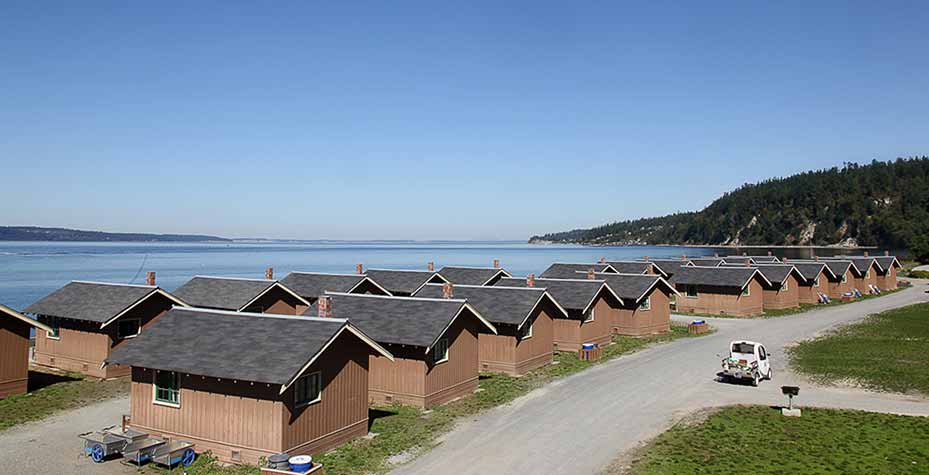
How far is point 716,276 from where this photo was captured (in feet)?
208

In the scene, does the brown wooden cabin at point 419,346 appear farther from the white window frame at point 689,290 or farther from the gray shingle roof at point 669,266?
the gray shingle roof at point 669,266

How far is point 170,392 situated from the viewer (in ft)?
71.4

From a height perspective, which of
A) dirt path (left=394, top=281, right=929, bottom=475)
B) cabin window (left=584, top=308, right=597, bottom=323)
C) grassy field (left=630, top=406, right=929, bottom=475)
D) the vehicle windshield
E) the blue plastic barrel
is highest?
cabin window (left=584, top=308, right=597, bottom=323)

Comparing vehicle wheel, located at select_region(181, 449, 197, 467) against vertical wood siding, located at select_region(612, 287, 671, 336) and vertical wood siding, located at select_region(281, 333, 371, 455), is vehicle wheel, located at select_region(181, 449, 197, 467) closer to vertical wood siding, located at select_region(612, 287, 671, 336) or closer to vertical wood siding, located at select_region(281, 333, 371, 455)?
vertical wood siding, located at select_region(281, 333, 371, 455)

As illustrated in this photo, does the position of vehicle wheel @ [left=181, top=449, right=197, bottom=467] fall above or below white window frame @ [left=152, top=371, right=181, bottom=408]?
below

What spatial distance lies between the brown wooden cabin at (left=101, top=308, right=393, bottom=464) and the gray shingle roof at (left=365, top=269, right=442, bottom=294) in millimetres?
26808

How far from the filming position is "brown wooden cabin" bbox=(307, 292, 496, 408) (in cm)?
2769

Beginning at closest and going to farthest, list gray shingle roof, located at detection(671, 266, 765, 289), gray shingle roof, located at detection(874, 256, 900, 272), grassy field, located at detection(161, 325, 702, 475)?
grassy field, located at detection(161, 325, 702, 475)
gray shingle roof, located at detection(671, 266, 765, 289)
gray shingle roof, located at detection(874, 256, 900, 272)

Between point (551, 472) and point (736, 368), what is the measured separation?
1650cm

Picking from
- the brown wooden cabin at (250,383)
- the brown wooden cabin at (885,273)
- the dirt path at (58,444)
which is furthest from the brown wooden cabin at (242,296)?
the brown wooden cabin at (885,273)

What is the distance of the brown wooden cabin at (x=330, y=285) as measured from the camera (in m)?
47.8

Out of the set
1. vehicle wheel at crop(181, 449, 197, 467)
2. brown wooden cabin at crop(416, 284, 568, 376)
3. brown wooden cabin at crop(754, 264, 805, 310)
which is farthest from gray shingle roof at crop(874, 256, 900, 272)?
vehicle wheel at crop(181, 449, 197, 467)

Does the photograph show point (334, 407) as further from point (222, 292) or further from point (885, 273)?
point (885, 273)

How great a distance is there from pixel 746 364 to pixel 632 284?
18.9 meters
